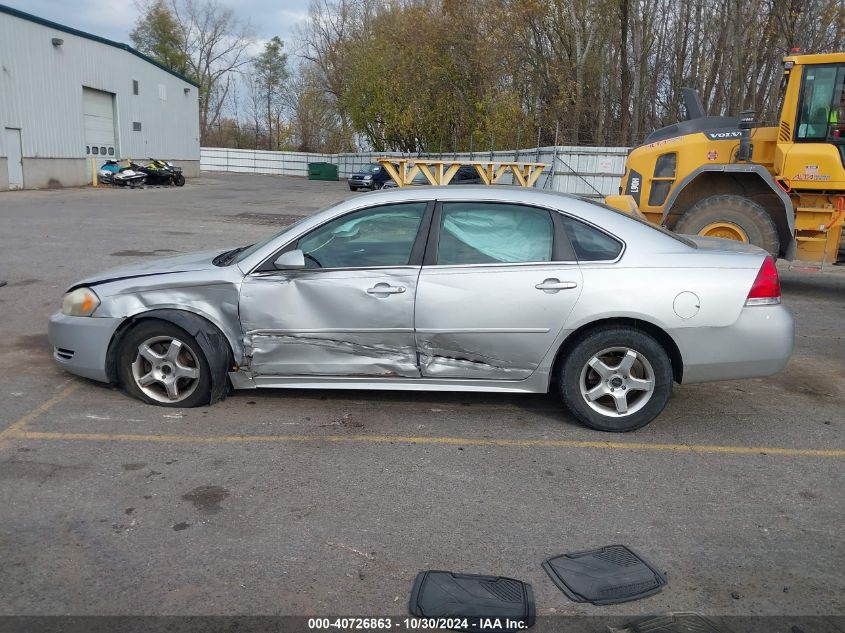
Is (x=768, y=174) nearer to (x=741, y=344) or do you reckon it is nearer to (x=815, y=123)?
(x=815, y=123)

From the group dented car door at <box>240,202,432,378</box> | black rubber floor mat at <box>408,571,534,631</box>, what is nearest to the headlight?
dented car door at <box>240,202,432,378</box>

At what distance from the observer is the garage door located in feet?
108

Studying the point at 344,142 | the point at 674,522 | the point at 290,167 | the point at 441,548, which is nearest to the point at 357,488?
the point at 441,548

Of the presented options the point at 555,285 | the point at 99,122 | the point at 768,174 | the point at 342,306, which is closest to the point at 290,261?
the point at 342,306

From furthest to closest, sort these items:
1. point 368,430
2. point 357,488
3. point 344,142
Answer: point 344,142 → point 368,430 → point 357,488

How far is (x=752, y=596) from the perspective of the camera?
119 inches

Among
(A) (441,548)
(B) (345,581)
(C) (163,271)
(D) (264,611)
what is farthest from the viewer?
(C) (163,271)

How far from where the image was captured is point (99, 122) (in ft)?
112

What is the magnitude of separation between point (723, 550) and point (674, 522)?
0.29 metres

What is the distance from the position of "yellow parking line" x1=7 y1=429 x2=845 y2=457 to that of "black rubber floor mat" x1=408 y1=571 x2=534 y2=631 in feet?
4.86

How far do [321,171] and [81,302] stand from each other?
49.0 m

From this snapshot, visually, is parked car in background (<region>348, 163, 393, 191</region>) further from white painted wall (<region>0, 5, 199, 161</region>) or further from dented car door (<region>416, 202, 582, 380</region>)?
dented car door (<region>416, 202, 582, 380</region>)

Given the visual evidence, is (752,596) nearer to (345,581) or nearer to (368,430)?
(345,581)

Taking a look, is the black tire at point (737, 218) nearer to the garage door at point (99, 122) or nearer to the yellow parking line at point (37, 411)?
the yellow parking line at point (37, 411)
